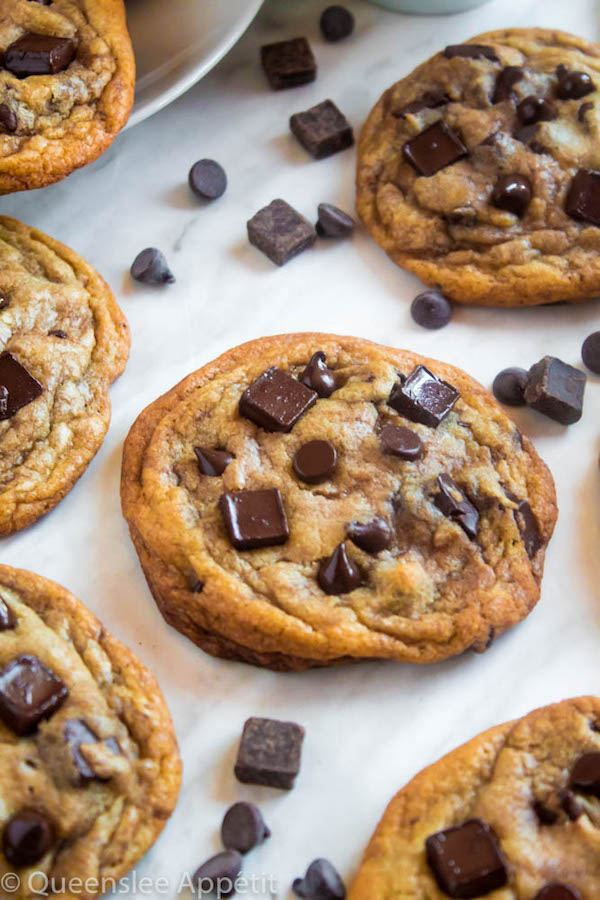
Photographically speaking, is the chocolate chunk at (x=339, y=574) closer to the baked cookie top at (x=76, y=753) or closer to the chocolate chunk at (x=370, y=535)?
the chocolate chunk at (x=370, y=535)

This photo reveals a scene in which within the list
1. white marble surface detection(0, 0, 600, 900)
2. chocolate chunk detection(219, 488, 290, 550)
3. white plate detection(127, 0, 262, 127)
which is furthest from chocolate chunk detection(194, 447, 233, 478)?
white plate detection(127, 0, 262, 127)

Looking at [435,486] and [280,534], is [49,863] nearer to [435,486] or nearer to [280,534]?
[280,534]

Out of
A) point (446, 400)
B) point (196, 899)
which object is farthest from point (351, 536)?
point (196, 899)

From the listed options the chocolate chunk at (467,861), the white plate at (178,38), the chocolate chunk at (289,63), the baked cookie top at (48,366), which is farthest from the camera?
the chocolate chunk at (289,63)

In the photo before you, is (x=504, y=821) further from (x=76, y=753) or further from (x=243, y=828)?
(x=76, y=753)

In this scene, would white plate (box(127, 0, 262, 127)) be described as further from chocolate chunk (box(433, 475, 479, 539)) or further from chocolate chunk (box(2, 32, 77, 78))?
chocolate chunk (box(433, 475, 479, 539))

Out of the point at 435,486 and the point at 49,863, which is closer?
the point at 49,863

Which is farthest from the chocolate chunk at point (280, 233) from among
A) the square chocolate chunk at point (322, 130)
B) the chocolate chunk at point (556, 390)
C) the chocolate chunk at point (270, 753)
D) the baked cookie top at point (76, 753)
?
the chocolate chunk at point (270, 753)
